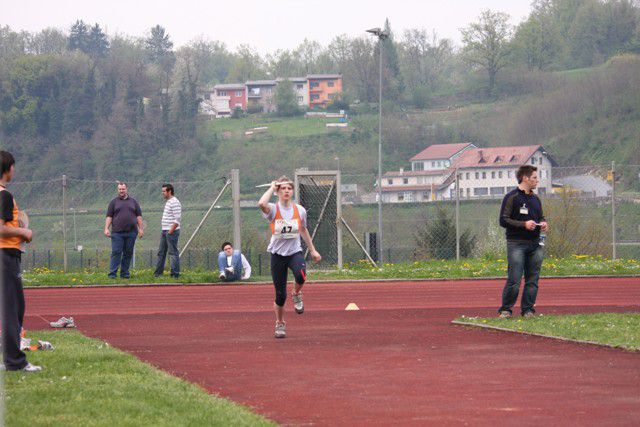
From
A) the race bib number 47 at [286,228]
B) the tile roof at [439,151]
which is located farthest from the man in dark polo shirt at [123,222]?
the tile roof at [439,151]

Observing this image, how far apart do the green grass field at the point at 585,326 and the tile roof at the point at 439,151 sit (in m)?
99.2

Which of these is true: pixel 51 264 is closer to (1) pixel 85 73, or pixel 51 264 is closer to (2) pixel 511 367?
(2) pixel 511 367

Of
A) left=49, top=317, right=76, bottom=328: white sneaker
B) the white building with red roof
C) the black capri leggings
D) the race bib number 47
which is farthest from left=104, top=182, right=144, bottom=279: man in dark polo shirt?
the white building with red roof

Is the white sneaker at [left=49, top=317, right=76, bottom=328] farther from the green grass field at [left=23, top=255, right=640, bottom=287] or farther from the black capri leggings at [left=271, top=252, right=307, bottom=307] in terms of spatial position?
the green grass field at [left=23, top=255, right=640, bottom=287]

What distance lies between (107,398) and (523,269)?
28.3ft

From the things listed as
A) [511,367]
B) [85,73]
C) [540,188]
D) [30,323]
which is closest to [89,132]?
[85,73]

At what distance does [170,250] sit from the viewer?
25.6 m

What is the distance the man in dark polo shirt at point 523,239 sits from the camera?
53.3 ft

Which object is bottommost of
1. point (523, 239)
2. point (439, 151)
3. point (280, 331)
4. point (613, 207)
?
point (280, 331)

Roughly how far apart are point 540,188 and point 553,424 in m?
36.0

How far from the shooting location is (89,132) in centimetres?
11444

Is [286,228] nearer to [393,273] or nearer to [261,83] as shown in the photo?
[393,273]

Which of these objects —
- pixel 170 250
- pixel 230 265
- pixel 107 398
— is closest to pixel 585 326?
pixel 107 398

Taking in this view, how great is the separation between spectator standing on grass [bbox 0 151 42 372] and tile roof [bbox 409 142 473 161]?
10475cm
